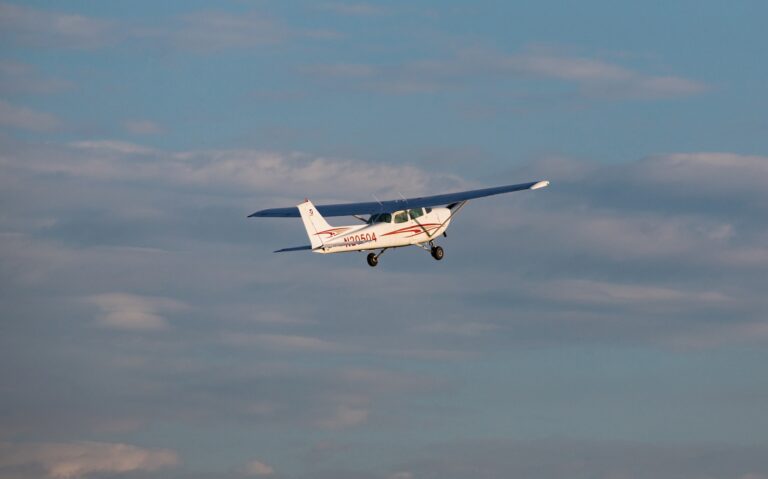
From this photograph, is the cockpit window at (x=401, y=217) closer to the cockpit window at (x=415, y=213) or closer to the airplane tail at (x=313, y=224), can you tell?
the cockpit window at (x=415, y=213)

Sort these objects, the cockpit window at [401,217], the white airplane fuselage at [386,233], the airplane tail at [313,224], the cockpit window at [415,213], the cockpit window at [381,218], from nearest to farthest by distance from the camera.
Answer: the airplane tail at [313,224] < the white airplane fuselage at [386,233] < the cockpit window at [381,218] < the cockpit window at [401,217] < the cockpit window at [415,213]

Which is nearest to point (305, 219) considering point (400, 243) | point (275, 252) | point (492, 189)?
point (275, 252)

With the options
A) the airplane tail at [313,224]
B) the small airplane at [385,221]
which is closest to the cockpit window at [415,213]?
the small airplane at [385,221]

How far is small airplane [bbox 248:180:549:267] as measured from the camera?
58.8 metres

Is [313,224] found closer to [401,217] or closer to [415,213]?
[401,217]

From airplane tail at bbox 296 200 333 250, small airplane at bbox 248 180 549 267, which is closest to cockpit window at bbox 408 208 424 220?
small airplane at bbox 248 180 549 267

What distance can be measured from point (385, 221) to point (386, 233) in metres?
0.51

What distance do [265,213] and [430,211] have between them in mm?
7681

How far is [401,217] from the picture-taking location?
2493 inches

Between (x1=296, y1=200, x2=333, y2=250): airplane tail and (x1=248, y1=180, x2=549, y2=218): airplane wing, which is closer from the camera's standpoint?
(x1=296, y1=200, x2=333, y2=250): airplane tail

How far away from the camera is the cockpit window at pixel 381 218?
62.6 meters

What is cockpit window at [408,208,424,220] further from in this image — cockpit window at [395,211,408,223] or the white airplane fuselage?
cockpit window at [395,211,408,223]

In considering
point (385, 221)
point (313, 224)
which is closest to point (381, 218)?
point (385, 221)

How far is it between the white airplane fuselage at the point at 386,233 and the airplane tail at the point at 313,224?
0.12ft
